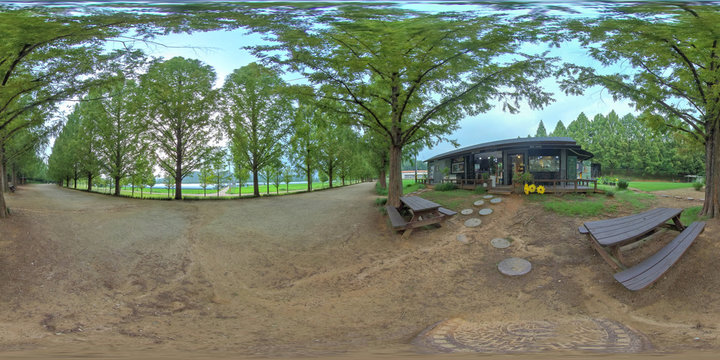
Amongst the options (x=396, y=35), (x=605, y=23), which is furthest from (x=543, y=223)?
(x=396, y=35)

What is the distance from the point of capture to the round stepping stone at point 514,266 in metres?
2.69

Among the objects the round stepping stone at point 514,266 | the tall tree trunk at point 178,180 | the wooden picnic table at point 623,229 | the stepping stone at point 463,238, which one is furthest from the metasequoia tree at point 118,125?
the wooden picnic table at point 623,229

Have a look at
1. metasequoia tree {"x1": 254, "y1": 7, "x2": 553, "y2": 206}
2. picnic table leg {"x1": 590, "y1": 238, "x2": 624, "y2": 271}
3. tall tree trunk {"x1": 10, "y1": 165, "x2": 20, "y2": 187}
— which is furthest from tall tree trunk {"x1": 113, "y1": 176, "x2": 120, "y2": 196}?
picnic table leg {"x1": 590, "y1": 238, "x2": 624, "y2": 271}

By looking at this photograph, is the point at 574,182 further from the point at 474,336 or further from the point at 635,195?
the point at 474,336

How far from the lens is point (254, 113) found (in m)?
2.53

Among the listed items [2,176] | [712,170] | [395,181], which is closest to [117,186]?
[2,176]

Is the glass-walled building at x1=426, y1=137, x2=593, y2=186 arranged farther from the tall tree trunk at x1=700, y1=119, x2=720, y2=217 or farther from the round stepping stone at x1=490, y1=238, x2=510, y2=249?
the tall tree trunk at x1=700, y1=119, x2=720, y2=217

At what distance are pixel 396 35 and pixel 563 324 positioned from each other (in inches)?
98.4

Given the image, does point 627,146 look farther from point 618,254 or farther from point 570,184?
point 618,254

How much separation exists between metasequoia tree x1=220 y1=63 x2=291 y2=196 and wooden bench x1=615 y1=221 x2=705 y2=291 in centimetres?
370

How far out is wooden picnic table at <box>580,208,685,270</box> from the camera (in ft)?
7.39

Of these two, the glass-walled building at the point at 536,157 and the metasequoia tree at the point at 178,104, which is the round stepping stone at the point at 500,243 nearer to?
the glass-walled building at the point at 536,157

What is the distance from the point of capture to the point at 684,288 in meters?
2.22

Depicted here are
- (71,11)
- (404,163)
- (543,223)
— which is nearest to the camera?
(71,11)
